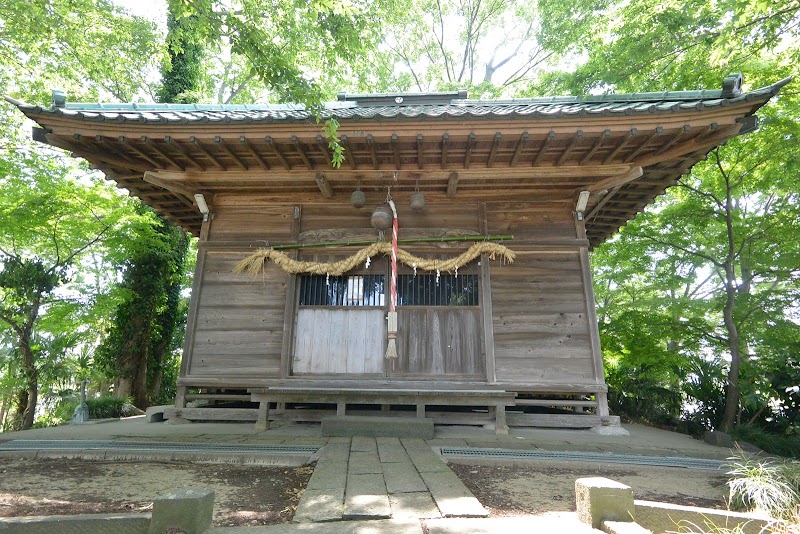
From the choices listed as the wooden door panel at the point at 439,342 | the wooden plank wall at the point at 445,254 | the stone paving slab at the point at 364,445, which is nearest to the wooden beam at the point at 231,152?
the wooden plank wall at the point at 445,254

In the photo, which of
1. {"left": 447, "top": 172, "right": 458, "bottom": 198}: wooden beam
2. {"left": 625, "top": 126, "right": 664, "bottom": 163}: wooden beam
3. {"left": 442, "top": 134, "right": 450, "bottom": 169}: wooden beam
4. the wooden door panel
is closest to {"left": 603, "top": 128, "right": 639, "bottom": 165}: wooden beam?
{"left": 625, "top": 126, "right": 664, "bottom": 163}: wooden beam

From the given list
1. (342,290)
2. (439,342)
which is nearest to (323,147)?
(342,290)

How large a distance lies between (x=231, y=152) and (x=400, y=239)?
2.80m

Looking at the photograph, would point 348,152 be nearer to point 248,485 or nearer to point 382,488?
point 248,485

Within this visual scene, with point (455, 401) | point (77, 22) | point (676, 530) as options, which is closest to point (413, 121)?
point (455, 401)

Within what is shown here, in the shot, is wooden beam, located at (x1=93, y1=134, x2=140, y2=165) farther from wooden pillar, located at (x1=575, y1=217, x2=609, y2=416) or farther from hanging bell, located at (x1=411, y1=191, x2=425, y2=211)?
wooden pillar, located at (x1=575, y1=217, x2=609, y2=416)

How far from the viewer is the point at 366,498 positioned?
2.91 m

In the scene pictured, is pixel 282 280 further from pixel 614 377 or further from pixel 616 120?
pixel 614 377

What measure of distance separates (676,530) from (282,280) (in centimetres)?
581

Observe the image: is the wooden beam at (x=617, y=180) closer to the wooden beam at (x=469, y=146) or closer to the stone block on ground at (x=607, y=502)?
the wooden beam at (x=469, y=146)

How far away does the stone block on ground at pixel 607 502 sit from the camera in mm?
2459

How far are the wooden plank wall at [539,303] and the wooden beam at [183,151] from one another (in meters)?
4.62

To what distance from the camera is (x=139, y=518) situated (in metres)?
2.24

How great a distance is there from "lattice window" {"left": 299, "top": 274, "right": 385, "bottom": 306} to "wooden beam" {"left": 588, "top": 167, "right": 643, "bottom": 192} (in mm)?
3600
